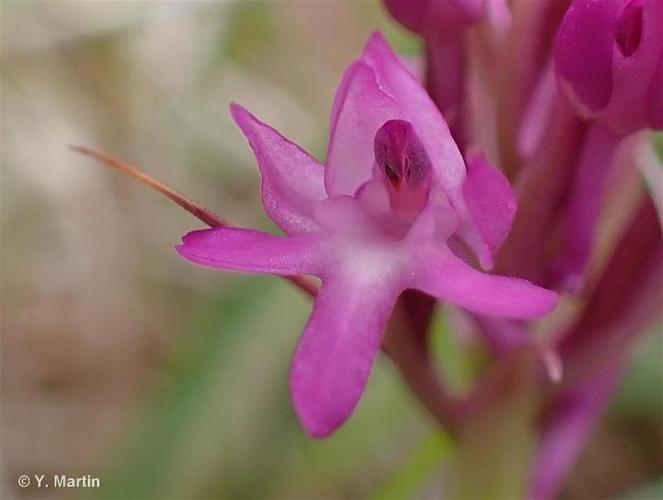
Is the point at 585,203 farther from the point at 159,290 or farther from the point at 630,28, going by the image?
the point at 159,290

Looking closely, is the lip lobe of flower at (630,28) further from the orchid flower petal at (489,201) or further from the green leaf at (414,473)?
the green leaf at (414,473)

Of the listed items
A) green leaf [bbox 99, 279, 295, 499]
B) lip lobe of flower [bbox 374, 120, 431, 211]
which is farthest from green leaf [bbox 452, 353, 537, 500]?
green leaf [bbox 99, 279, 295, 499]

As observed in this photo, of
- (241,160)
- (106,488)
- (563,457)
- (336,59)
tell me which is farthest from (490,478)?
(336,59)

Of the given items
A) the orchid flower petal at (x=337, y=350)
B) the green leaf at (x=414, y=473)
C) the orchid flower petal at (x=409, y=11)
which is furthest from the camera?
the green leaf at (x=414, y=473)

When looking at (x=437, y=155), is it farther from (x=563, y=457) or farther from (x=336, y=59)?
(x=336, y=59)

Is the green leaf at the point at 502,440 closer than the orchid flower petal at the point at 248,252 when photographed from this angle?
No

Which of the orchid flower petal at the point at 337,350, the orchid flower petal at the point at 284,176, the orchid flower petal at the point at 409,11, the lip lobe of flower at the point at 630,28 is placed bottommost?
the orchid flower petal at the point at 337,350

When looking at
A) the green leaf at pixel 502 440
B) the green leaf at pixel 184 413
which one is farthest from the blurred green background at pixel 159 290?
the green leaf at pixel 502 440
